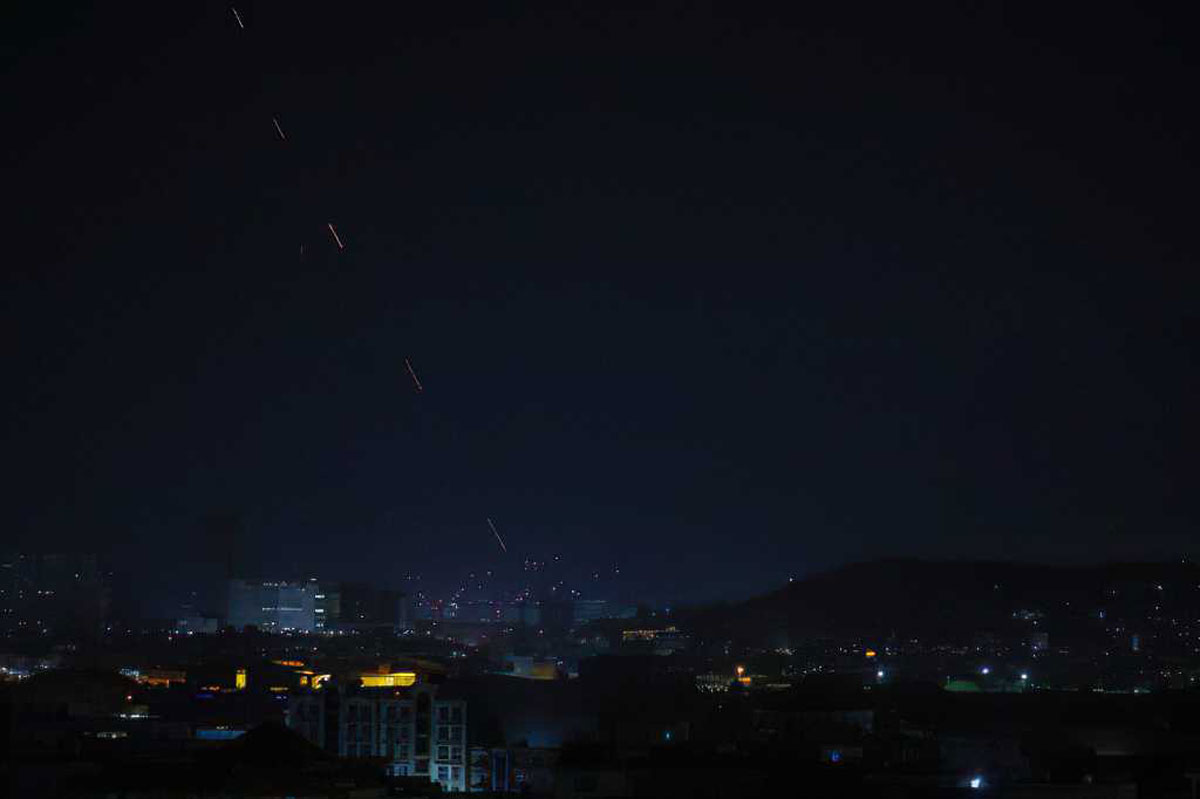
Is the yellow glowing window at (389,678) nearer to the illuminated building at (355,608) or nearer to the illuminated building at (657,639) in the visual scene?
the illuminated building at (657,639)

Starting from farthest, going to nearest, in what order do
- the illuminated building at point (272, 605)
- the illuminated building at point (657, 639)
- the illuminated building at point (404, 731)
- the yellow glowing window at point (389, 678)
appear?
the illuminated building at point (272, 605) → the illuminated building at point (657, 639) → the yellow glowing window at point (389, 678) → the illuminated building at point (404, 731)

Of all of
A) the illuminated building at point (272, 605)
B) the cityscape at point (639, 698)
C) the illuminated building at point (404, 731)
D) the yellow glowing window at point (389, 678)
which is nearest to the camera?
the cityscape at point (639, 698)

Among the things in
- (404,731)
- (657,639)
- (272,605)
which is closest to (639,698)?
(404,731)

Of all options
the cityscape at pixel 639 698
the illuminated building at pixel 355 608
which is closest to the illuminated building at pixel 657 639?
the cityscape at pixel 639 698

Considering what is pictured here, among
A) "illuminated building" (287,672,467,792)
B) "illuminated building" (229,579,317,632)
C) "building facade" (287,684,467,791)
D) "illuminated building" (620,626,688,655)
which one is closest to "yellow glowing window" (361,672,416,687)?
"illuminated building" (287,672,467,792)

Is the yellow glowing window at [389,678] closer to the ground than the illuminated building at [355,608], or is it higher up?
closer to the ground

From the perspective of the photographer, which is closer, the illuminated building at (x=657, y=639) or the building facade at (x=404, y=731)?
the building facade at (x=404, y=731)

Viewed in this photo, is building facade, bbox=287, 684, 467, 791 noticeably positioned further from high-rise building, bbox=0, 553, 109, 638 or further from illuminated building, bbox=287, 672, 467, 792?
high-rise building, bbox=0, 553, 109, 638

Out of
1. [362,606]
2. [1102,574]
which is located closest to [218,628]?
[362,606]
